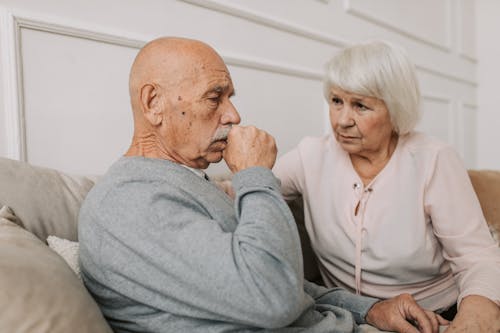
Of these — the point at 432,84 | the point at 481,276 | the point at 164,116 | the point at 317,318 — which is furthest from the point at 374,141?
the point at 432,84

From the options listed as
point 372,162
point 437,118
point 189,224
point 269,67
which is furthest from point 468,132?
point 189,224

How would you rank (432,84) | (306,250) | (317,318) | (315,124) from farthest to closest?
(432,84) → (315,124) → (306,250) → (317,318)

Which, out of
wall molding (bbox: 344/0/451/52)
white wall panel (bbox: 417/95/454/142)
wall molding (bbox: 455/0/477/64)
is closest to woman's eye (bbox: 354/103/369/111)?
wall molding (bbox: 344/0/451/52)

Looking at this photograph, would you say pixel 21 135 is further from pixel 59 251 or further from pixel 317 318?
pixel 317 318

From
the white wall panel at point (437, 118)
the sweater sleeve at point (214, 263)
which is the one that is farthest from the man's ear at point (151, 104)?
the white wall panel at point (437, 118)

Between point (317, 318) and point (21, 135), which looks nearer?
point (317, 318)

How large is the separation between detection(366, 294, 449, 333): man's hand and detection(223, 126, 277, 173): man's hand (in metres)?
0.50

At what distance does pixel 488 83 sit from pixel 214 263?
3.71 m

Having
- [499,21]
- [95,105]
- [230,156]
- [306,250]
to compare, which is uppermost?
[499,21]

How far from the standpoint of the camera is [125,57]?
1.49 m

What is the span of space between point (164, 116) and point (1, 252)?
41 cm

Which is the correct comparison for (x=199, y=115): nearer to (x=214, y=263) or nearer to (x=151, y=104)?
(x=151, y=104)

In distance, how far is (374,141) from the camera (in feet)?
4.75

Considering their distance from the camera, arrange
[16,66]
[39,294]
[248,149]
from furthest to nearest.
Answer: [16,66], [248,149], [39,294]
